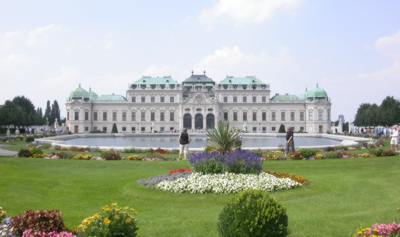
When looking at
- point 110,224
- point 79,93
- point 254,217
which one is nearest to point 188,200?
point 254,217

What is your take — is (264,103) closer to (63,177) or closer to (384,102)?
(384,102)

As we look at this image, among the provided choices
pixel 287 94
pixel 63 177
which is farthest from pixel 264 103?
pixel 63 177

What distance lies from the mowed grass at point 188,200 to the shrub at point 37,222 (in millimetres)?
2058

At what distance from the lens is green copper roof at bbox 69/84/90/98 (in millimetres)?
113312

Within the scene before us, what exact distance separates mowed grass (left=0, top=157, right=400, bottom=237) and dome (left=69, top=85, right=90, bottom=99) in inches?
3792

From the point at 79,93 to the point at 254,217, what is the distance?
4372 inches

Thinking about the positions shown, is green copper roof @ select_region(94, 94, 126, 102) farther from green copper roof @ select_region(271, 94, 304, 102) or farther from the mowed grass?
the mowed grass

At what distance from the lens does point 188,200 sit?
1342cm

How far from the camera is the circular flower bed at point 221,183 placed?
553 inches

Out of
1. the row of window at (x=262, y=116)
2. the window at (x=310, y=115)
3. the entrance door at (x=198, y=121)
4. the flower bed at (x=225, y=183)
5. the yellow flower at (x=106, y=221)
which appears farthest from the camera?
the row of window at (x=262, y=116)

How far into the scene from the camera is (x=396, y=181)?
15.8 meters

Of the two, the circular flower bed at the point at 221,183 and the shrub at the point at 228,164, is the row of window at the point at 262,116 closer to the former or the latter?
the shrub at the point at 228,164

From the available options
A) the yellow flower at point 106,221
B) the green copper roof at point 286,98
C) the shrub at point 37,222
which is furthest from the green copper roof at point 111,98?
the yellow flower at point 106,221

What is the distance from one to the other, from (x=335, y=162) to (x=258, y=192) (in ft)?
55.5
